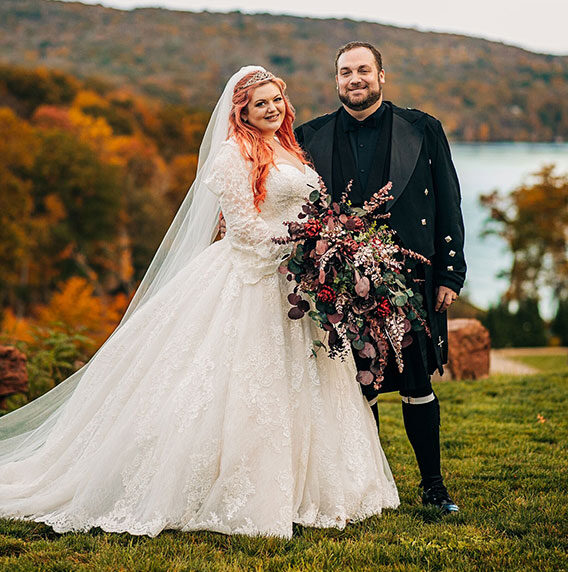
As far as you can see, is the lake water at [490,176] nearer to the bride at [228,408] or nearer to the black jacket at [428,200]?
the black jacket at [428,200]

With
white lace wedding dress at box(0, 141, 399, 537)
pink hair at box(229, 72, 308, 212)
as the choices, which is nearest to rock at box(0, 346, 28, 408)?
white lace wedding dress at box(0, 141, 399, 537)

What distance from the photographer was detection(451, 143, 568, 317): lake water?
1216 inches

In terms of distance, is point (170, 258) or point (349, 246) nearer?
point (349, 246)

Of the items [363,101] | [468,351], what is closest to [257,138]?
[363,101]

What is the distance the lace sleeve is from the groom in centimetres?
→ 46

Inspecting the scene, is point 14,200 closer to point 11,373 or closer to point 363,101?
point 11,373

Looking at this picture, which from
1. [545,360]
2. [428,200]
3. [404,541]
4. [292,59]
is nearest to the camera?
[404,541]

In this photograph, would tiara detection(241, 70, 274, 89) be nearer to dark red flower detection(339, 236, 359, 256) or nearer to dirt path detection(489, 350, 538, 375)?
dark red flower detection(339, 236, 359, 256)

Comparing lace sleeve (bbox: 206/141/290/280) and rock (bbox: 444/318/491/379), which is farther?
rock (bbox: 444/318/491/379)

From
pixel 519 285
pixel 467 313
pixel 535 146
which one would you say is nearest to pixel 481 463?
pixel 467 313

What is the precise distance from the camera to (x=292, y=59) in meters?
42.6

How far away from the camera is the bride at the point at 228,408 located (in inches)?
140

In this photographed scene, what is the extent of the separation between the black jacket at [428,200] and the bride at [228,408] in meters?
0.50

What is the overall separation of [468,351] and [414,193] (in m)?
4.97
